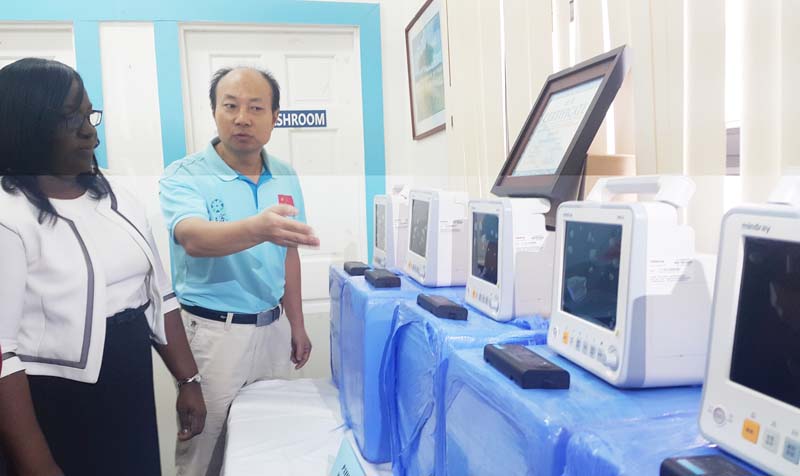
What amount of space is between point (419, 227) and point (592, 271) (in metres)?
0.58

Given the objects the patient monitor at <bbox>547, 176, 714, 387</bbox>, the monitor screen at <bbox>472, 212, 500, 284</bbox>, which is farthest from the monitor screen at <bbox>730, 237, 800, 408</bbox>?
the monitor screen at <bbox>472, 212, 500, 284</bbox>

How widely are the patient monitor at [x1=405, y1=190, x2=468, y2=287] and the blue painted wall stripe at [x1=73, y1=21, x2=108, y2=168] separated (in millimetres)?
1007

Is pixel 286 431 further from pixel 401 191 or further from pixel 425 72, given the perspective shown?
pixel 425 72

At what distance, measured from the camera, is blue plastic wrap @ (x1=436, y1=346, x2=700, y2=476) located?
1.40 feet

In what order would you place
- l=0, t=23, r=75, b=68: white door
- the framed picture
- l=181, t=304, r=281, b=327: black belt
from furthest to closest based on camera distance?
the framed picture, l=181, t=304, r=281, b=327: black belt, l=0, t=23, r=75, b=68: white door

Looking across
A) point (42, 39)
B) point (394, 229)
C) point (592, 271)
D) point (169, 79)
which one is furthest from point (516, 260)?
point (42, 39)

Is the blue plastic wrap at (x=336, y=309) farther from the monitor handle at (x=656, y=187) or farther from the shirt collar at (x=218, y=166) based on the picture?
the monitor handle at (x=656, y=187)

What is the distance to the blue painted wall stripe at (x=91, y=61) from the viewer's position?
4.69 ft

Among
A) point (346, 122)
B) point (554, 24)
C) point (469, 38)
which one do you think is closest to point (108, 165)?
point (346, 122)

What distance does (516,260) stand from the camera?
0.77 meters

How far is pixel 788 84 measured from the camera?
630 millimetres

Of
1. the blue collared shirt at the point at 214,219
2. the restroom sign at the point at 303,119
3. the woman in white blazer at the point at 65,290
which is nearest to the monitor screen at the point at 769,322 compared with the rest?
the woman in white blazer at the point at 65,290

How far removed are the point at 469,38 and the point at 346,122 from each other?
470mm

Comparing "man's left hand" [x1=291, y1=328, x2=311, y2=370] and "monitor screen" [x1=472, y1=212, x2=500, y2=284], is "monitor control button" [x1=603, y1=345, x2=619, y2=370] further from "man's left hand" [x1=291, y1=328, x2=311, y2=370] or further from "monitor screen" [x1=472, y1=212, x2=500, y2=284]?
"man's left hand" [x1=291, y1=328, x2=311, y2=370]
